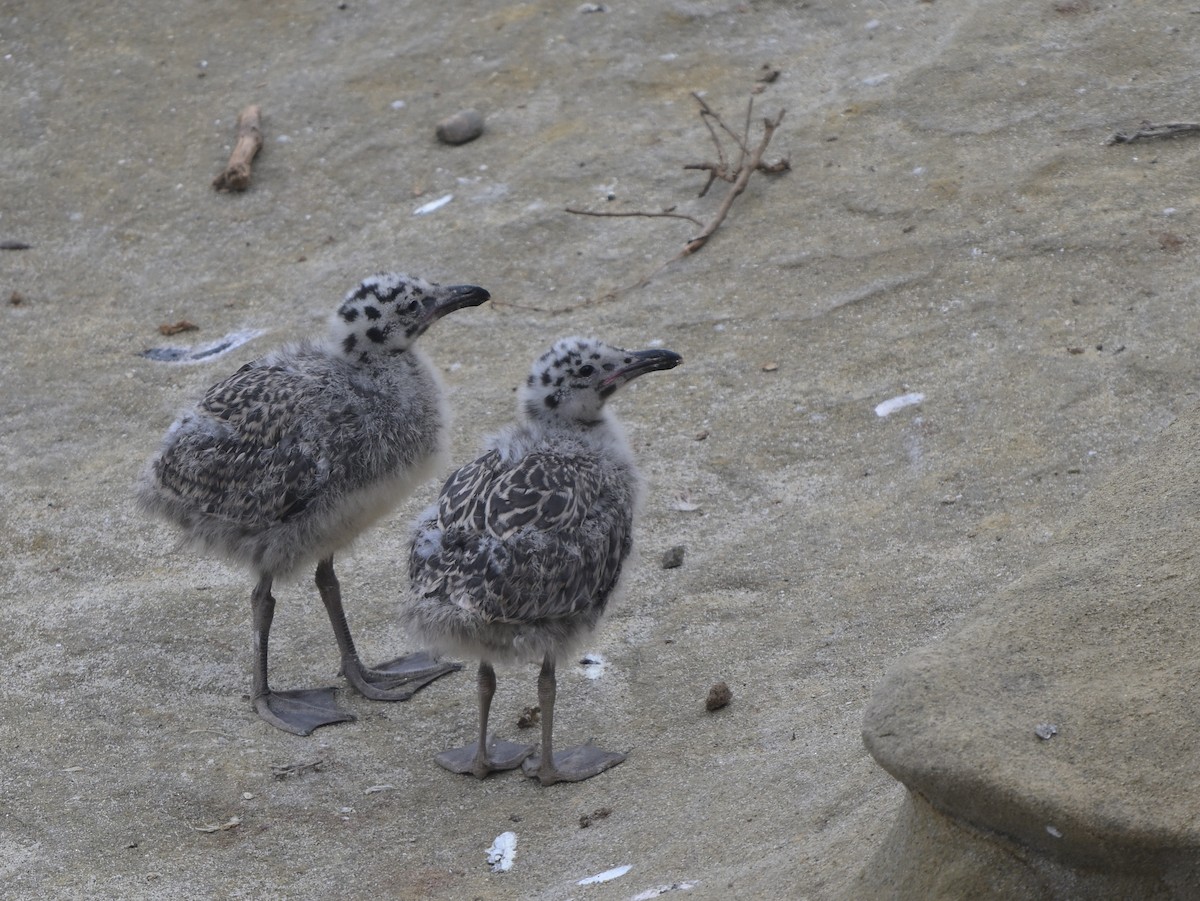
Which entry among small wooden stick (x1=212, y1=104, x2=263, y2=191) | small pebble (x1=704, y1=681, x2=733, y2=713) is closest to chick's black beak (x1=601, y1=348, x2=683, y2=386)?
small pebble (x1=704, y1=681, x2=733, y2=713)

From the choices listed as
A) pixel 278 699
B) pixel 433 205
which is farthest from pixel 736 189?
pixel 278 699

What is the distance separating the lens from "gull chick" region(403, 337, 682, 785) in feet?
16.1

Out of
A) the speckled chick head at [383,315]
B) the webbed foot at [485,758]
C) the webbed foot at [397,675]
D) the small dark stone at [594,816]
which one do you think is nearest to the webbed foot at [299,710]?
the webbed foot at [397,675]

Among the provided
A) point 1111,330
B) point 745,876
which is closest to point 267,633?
point 745,876

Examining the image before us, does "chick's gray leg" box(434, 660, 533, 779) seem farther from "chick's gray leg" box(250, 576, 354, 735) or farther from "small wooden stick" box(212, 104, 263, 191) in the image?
"small wooden stick" box(212, 104, 263, 191)

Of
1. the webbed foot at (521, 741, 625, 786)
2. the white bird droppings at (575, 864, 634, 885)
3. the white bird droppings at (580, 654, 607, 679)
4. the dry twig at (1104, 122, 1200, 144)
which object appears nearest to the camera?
the white bird droppings at (575, 864, 634, 885)

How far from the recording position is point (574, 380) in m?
5.48

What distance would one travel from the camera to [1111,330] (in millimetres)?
6832

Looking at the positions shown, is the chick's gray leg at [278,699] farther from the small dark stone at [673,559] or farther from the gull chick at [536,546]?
the small dark stone at [673,559]

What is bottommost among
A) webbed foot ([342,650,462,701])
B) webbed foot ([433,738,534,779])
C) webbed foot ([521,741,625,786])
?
webbed foot ([342,650,462,701])

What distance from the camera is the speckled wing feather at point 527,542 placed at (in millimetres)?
4898

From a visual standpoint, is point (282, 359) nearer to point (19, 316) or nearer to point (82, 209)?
point (19, 316)

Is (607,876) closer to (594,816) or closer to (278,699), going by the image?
(594,816)

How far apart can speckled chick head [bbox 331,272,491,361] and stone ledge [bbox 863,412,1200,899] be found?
112 inches
